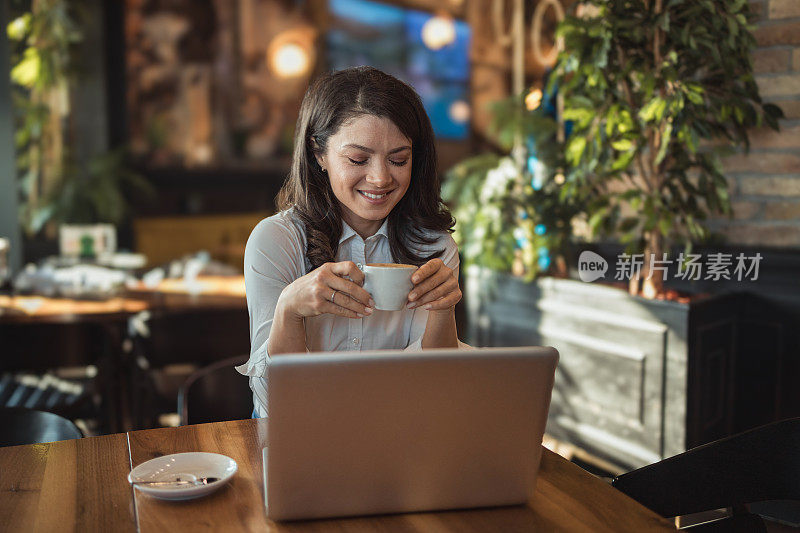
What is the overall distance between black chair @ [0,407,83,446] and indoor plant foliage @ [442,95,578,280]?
5.99 feet

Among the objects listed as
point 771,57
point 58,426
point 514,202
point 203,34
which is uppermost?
point 203,34

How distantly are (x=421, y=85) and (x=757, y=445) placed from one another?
259 inches

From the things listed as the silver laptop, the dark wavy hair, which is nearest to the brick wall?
the dark wavy hair

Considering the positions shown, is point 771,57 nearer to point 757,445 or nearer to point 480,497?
point 757,445

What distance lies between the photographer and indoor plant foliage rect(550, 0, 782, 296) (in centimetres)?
219

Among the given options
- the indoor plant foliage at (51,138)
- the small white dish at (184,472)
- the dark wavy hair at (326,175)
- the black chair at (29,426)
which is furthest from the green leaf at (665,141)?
the indoor plant foliage at (51,138)

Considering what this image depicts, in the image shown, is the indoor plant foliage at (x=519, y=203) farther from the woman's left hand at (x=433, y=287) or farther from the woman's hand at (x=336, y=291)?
the woman's hand at (x=336, y=291)

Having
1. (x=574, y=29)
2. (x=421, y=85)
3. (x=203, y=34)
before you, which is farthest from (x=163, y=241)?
(x=574, y=29)

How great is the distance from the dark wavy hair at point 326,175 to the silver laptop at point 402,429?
0.61 meters

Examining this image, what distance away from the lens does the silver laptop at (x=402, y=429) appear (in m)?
0.83

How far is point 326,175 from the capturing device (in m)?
1.50

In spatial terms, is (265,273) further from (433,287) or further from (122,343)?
(122,343)

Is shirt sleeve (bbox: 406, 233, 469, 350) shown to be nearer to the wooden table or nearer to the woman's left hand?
the woman's left hand

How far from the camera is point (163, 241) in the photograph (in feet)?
18.0
